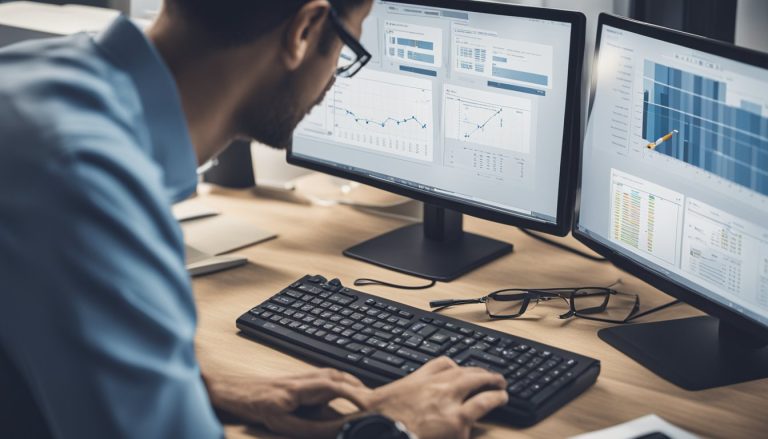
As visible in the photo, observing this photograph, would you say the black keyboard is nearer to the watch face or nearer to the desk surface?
the desk surface

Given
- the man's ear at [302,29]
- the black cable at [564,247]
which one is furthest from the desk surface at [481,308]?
the man's ear at [302,29]

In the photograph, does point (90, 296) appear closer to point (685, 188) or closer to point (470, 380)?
point (470, 380)

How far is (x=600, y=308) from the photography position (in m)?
1.48

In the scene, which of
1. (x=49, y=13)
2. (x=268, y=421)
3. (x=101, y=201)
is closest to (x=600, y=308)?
(x=268, y=421)

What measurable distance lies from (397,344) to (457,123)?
430mm

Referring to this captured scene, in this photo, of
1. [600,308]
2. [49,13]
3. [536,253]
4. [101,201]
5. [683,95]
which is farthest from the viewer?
[49,13]

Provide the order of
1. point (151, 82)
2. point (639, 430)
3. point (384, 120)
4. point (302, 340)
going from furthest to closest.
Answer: point (384, 120)
point (302, 340)
point (639, 430)
point (151, 82)

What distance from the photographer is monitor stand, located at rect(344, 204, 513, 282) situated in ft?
5.40

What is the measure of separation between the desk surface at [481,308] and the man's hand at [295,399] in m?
0.03

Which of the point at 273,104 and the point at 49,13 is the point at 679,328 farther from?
the point at 49,13

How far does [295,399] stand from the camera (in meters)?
1.18

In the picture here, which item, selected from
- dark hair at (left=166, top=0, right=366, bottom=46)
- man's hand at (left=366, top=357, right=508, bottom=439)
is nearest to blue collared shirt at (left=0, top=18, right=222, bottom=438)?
dark hair at (left=166, top=0, right=366, bottom=46)

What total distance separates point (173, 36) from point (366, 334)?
0.49 m

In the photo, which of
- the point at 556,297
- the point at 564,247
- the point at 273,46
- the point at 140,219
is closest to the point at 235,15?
the point at 273,46
